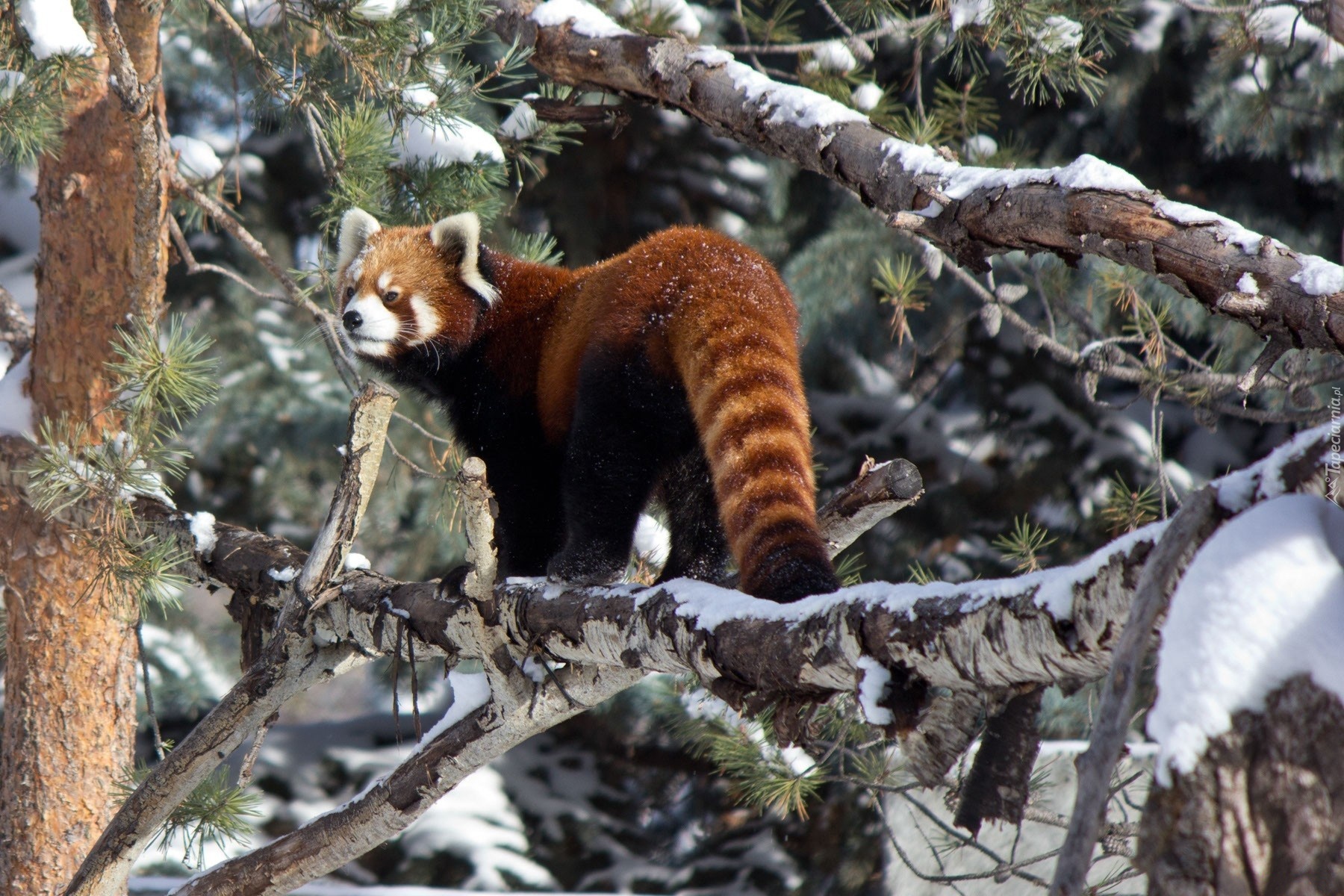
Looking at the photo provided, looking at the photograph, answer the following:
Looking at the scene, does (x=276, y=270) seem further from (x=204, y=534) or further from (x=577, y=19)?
(x=577, y=19)

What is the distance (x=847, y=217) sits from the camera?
5.20 m

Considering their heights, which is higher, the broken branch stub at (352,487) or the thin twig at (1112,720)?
the thin twig at (1112,720)

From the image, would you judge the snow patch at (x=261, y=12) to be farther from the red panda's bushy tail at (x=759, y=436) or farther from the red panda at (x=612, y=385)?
the red panda's bushy tail at (x=759, y=436)

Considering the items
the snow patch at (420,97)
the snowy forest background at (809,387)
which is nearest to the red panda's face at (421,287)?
the snow patch at (420,97)

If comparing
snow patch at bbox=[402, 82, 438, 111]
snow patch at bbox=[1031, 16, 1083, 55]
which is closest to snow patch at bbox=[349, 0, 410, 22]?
snow patch at bbox=[402, 82, 438, 111]

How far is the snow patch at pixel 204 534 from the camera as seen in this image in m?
2.78

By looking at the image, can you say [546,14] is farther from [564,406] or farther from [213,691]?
[213,691]

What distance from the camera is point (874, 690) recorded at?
1240 mm

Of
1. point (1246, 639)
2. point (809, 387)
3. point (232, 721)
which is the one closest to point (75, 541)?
point (232, 721)

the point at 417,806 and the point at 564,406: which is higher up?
the point at 564,406

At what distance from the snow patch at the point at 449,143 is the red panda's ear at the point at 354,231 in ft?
0.91

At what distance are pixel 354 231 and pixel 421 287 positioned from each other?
0.25 metres

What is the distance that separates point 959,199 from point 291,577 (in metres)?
1.68

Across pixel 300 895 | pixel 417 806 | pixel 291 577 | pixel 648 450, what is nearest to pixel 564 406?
pixel 648 450
